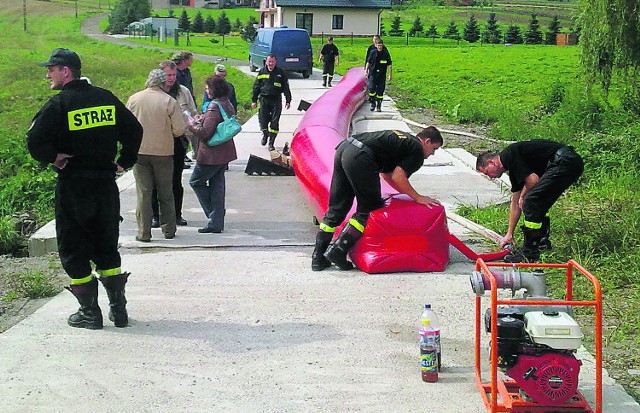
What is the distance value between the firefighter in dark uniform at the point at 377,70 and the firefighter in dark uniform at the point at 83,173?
605 inches

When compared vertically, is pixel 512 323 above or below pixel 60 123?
below

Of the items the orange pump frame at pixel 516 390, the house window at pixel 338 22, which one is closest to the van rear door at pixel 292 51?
the orange pump frame at pixel 516 390

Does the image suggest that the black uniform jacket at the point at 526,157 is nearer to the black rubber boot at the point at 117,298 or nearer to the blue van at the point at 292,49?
the black rubber boot at the point at 117,298

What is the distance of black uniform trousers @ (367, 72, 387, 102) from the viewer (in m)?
22.1

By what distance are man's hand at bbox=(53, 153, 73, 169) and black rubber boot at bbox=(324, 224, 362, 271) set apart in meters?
2.80

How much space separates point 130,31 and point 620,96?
232ft

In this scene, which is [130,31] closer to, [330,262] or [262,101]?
[262,101]

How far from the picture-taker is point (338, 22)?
239 ft

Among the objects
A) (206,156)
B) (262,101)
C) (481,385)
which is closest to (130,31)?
(262,101)

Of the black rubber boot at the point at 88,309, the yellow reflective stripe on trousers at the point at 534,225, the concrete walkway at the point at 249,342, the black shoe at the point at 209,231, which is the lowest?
the black shoe at the point at 209,231

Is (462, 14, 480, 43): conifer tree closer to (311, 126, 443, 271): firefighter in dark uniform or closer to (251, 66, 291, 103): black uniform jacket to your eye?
(251, 66, 291, 103): black uniform jacket

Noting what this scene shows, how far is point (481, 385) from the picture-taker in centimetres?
559

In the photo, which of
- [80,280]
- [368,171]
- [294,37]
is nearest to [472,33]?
[294,37]

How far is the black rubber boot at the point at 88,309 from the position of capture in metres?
6.80
